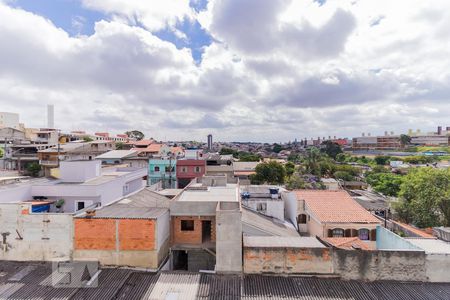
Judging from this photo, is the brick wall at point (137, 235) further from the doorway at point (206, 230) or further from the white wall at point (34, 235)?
the doorway at point (206, 230)

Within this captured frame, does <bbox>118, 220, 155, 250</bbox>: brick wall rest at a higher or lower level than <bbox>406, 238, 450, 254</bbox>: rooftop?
higher

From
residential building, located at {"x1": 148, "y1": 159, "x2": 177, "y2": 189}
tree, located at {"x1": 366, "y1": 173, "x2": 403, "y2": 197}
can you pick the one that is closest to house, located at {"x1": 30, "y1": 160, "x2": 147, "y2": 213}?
residential building, located at {"x1": 148, "y1": 159, "x2": 177, "y2": 189}

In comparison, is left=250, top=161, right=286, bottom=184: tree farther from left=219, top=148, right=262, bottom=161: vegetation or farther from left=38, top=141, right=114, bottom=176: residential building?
left=219, top=148, right=262, bottom=161: vegetation

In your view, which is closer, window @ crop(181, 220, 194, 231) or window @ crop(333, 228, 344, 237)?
window @ crop(181, 220, 194, 231)

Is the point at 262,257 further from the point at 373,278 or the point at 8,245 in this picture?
the point at 8,245

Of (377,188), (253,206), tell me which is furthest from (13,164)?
(377,188)

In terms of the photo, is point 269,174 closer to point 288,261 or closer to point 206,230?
point 206,230
